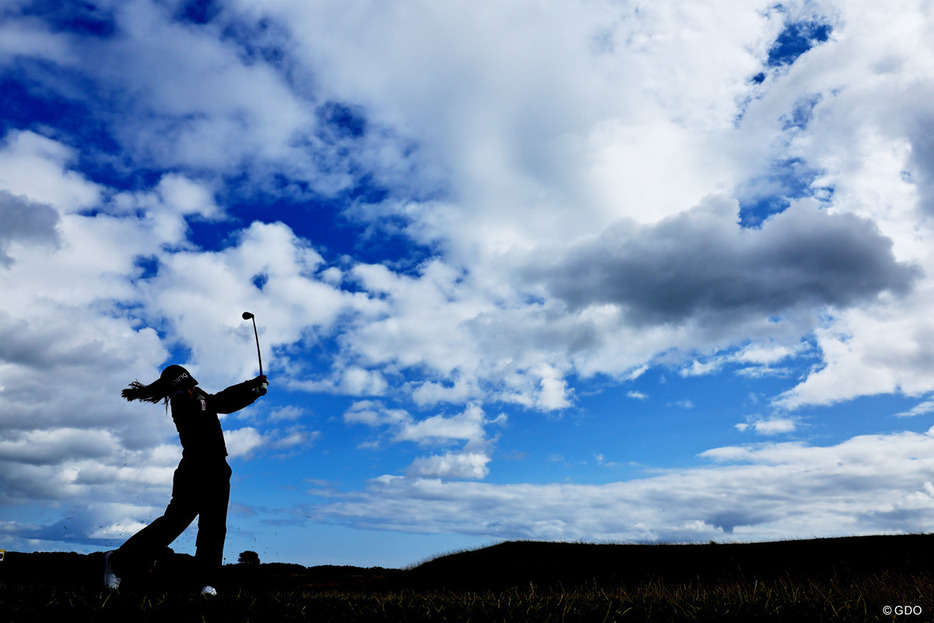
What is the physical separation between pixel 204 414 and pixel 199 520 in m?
1.20

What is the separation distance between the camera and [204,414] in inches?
284

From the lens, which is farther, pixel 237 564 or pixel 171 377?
pixel 237 564

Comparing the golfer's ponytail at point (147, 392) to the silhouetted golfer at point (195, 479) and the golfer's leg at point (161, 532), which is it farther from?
the golfer's leg at point (161, 532)

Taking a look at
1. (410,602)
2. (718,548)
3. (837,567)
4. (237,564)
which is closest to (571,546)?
(718,548)

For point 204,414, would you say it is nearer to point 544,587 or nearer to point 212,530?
point 212,530

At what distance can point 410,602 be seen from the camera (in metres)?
6.28

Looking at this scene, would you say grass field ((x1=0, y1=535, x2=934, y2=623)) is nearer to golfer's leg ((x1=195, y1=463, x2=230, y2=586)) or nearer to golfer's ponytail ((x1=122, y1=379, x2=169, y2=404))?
golfer's leg ((x1=195, y1=463, x2=230, y2=586))

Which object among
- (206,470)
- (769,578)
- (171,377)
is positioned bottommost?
(769,578)

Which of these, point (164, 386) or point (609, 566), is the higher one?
point (164, 386)

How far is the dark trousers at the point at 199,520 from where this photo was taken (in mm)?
6699

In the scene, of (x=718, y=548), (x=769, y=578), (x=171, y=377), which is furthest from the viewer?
(x=718, y=548)

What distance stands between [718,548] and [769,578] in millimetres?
2316

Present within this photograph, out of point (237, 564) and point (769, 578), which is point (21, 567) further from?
point (769, 578)

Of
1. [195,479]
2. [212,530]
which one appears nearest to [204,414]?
[195,479]
